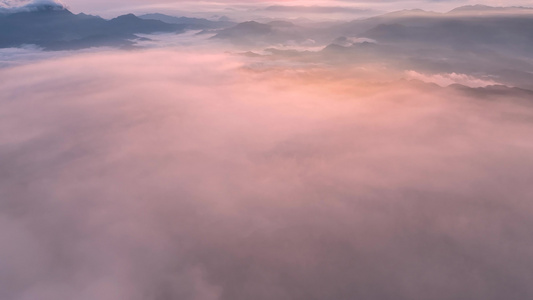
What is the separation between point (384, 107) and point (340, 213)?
448 ft

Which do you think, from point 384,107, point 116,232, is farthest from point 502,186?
point 384,107

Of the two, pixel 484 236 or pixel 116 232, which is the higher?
pixel 116 232

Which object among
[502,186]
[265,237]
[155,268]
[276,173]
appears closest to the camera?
[155,268]

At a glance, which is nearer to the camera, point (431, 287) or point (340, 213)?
point (431, 287)

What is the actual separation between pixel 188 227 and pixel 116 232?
14388 mm

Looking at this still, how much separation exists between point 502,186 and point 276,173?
200 feet

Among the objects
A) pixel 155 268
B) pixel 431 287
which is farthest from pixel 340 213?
pixel 155 268

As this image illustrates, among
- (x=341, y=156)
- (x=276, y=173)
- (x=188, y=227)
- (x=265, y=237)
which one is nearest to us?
(x=265, y=237)

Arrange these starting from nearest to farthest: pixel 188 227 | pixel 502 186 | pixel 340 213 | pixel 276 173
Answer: pixel 188 227, pixel 340 213, pixel 502 186, pixel 276 173

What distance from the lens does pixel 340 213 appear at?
7156 centimetres

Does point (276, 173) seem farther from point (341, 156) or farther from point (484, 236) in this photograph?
point (484, 236)

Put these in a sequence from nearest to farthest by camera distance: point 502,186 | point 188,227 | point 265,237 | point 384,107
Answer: point 265,237
point 188,227
point 502,186
point 384,107

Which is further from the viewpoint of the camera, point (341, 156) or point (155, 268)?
point (341, 156)

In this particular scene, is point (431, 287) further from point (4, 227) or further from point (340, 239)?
point (4, 227)
